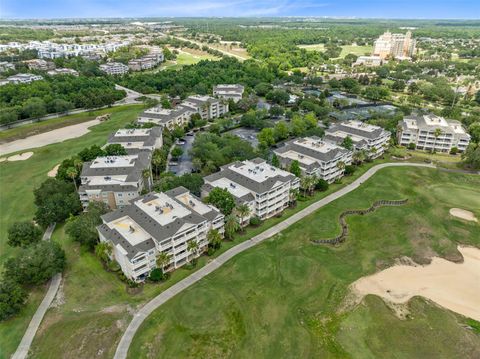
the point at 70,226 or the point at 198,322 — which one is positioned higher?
the point at 70,226

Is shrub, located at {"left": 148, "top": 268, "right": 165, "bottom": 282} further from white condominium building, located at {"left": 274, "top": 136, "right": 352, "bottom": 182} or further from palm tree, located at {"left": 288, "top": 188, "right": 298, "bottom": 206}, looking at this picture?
white condominium building, located at {"left": 274, "top": 136, "right": 352, "bottom": 182}

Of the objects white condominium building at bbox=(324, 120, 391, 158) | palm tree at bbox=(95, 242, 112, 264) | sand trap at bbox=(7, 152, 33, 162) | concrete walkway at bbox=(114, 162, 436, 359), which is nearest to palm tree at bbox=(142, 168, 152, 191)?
palm tree at bbox=(95, 242, 112, 264)

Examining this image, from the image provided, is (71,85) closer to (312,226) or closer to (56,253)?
(56,253)

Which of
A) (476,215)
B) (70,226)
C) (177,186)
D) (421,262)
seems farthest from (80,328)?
(476,215)

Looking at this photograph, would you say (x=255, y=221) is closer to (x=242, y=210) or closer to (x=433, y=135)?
(x=242, y=210)

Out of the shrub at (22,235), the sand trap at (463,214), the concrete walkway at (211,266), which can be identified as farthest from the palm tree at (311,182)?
the shrub at (22,235)

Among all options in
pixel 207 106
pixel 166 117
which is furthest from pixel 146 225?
pixel 207 106
